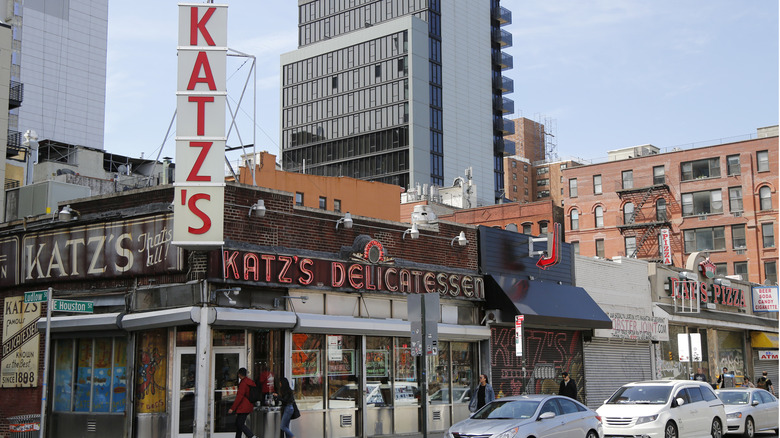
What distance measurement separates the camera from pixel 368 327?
22.0m

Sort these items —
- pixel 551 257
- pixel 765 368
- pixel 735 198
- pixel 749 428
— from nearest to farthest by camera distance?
pixel 749 428 → pixel 551 257 → pixel 765 368 → pixel 735 198

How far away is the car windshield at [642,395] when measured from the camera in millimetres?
20141

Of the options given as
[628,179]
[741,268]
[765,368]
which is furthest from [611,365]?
[628,179]

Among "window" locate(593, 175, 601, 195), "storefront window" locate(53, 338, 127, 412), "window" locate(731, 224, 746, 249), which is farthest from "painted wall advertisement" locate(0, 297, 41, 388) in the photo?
"window" locate(593, 175, 601, 195)

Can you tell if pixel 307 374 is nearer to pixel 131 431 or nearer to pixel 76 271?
pixel 131 431

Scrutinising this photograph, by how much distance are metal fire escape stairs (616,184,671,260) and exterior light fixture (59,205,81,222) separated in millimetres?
57720

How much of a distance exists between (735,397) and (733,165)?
5107 cm

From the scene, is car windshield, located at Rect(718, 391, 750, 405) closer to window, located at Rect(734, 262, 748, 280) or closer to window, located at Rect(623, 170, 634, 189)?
window, located at Rect(734, 262, 748, 280)

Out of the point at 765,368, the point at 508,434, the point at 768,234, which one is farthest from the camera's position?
the point at 768,234

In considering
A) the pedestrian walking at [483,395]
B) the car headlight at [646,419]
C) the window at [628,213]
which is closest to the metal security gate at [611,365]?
the pedestrian walking at [483,395]

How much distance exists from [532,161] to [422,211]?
142 m

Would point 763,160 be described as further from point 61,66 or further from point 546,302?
point 61,66

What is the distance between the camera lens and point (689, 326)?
38.7 meters

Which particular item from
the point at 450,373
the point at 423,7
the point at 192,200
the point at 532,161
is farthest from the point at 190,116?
the point at 532,161
